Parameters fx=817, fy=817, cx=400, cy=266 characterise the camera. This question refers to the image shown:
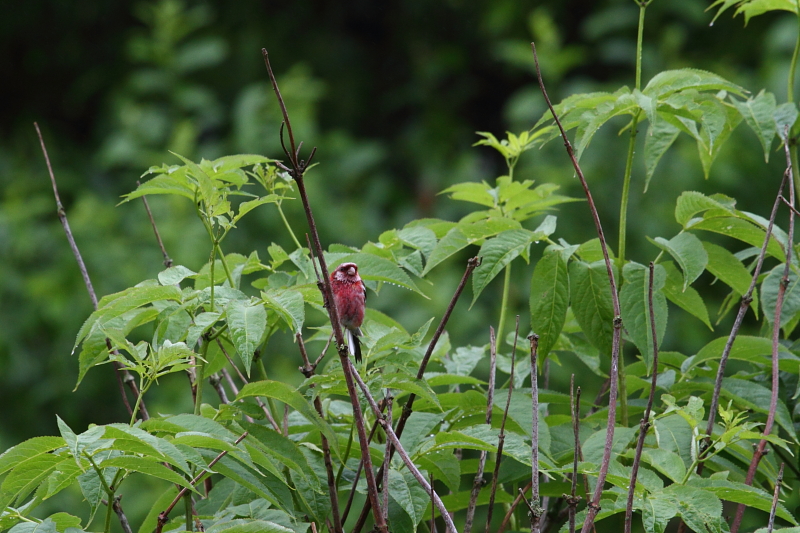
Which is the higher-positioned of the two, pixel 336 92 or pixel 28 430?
pixel 336 92

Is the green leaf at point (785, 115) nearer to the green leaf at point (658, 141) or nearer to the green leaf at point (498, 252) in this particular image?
the green leaf at point (658, 141)

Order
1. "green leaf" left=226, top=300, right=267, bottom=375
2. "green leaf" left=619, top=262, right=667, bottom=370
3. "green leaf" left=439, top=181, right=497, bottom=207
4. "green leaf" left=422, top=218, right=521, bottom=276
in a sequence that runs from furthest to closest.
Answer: "green leaf" left=439, top=181, right=497, bottom=207 → "green leaf" left=422, top=218, right=521, bottom=276 → "green leaf" left=619, top=262, right=667, bottom=370 → "green leaf" left=226, top=300, right=267, bottom=375

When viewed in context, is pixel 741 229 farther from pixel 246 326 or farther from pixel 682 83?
pixel 246 326

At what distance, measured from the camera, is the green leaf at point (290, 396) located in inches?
39.9

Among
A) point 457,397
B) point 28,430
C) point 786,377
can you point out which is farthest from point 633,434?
point 28,430

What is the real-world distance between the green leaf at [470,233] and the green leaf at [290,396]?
373 millimetres

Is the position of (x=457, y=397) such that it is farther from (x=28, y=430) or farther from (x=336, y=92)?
(x=336, y=92)

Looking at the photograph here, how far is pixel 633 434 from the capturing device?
3.85 feet

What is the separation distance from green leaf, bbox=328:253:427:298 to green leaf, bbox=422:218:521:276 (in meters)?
0.08

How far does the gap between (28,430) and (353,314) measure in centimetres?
456

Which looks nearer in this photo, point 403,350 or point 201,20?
point 403,350

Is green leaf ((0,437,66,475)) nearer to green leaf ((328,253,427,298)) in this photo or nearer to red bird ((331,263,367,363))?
green leaf ((328,253,427,298))

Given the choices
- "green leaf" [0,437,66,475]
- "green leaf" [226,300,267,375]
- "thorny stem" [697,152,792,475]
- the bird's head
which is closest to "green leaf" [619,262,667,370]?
"thorny stem" [697,152,792,475]

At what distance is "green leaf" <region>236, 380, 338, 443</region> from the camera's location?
1013mm
